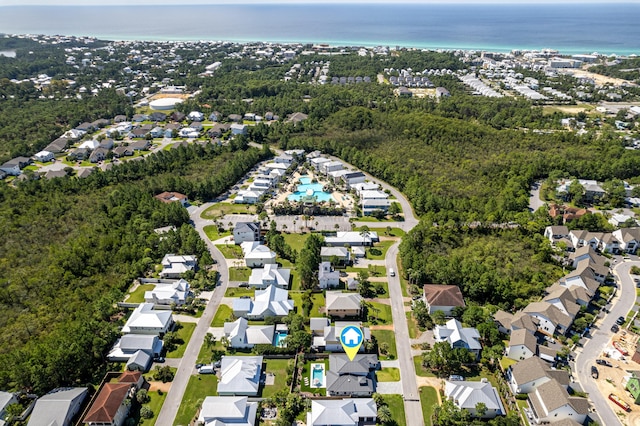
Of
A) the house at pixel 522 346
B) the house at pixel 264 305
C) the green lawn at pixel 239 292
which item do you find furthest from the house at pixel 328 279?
the house at pixel 522 346

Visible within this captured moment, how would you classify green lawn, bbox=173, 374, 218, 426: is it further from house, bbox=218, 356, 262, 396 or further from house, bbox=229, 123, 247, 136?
house, bbox=229, 123, 247, 136

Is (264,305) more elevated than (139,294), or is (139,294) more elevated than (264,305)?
(264,305)

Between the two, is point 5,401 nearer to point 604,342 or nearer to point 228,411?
point 228,411

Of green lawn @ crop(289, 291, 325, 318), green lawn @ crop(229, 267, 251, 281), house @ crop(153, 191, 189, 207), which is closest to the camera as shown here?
green lawn @ crop(289, 291, 325, 318)

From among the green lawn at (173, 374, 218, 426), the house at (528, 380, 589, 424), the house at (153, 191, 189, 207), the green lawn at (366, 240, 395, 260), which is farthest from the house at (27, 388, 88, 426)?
the house at (153, 191, 189, 207)

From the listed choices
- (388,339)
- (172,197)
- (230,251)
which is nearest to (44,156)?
(172,197)

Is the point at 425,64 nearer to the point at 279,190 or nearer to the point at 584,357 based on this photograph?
the point at 279,190
